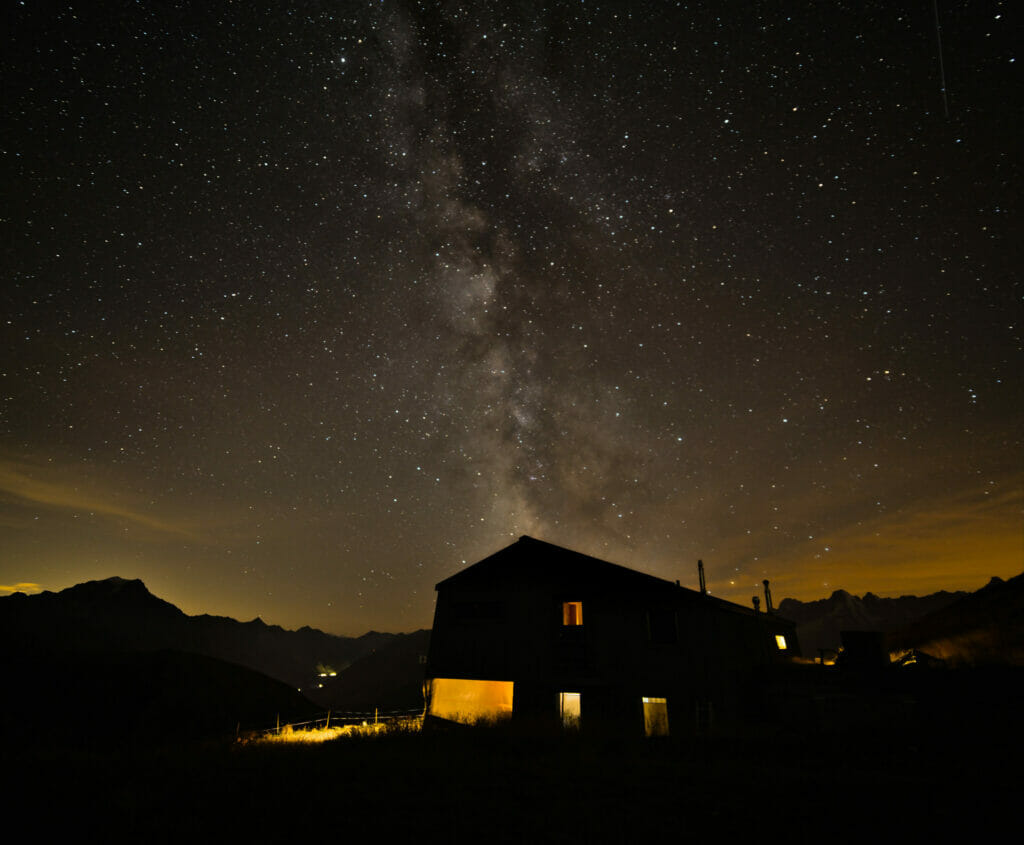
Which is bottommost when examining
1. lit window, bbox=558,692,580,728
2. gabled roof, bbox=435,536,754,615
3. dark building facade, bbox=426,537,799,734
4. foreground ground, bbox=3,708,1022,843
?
foreground ground, bbox=3,708,1022,843

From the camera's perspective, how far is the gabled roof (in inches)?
732

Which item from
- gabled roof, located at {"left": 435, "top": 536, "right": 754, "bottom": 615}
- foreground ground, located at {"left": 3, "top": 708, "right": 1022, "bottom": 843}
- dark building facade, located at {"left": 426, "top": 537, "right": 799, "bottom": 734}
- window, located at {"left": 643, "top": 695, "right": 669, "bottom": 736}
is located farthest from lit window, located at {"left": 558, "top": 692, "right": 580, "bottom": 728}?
foreground ground, located at {"left": 3, "top": 708, "right": 1022, "bottom": 843}

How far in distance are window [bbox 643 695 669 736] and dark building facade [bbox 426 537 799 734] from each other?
5 cm

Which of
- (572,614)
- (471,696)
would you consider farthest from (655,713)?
(471,696)

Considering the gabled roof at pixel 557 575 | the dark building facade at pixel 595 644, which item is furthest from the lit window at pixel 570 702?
the gabled roof at pixel 557 575

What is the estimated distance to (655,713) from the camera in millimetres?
18625

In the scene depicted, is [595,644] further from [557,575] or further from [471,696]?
[471,696]

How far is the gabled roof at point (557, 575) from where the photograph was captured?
1859 centimetres

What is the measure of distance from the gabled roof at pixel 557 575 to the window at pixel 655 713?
386 cm

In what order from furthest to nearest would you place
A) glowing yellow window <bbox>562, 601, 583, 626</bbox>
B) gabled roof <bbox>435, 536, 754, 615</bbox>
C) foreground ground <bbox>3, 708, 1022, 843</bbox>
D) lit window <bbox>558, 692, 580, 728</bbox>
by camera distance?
glowing yellow window <bbox>562, 601, 583, 626</bbox>, lit window <bbox>558, 692, 580, 728</bbox>, gabled roof <bbox>435, 536, 754, 615</bbox>, foreground ground <bbox>3, 708, 1022, 843</bbox>

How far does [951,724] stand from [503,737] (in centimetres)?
1253

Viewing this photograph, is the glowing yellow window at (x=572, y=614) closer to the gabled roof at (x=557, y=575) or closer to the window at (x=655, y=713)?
the gabled roof at (x=557, y=575)

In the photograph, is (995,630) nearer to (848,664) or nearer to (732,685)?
(848,664)

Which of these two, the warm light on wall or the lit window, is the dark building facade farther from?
the warm light on wall
